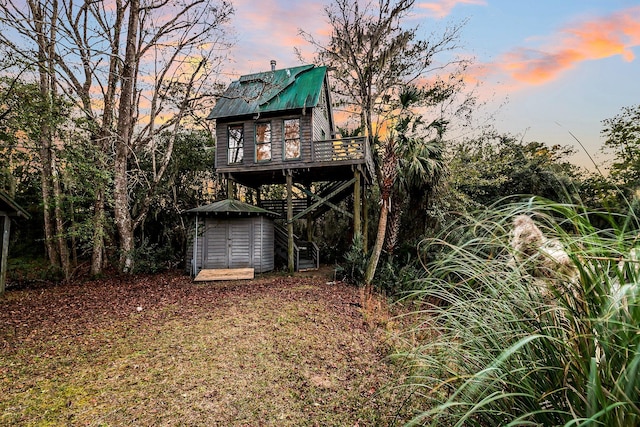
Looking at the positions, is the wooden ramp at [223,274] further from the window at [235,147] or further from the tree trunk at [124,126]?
the window at [235,147]

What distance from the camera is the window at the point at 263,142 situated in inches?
495

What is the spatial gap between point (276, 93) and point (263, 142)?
207 centimetres

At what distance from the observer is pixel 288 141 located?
487 inches

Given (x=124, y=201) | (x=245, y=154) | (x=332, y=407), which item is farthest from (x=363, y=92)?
(x=332, y=407)

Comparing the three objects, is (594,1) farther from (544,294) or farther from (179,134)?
(179,134)

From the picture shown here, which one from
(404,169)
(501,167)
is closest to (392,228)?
(404,169)

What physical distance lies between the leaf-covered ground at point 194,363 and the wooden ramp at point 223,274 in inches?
103

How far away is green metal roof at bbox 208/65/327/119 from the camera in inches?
478

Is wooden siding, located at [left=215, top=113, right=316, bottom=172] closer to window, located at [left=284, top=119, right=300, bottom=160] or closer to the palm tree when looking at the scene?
window, located at [left=284, top=119, right=300, bottom=160]

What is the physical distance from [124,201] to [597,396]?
1329cm

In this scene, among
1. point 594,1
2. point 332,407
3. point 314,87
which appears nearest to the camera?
point 594,1

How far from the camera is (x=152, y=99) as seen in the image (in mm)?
12781

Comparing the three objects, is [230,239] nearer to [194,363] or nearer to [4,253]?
[4,253]

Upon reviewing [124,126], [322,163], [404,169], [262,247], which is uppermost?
[124,126]
